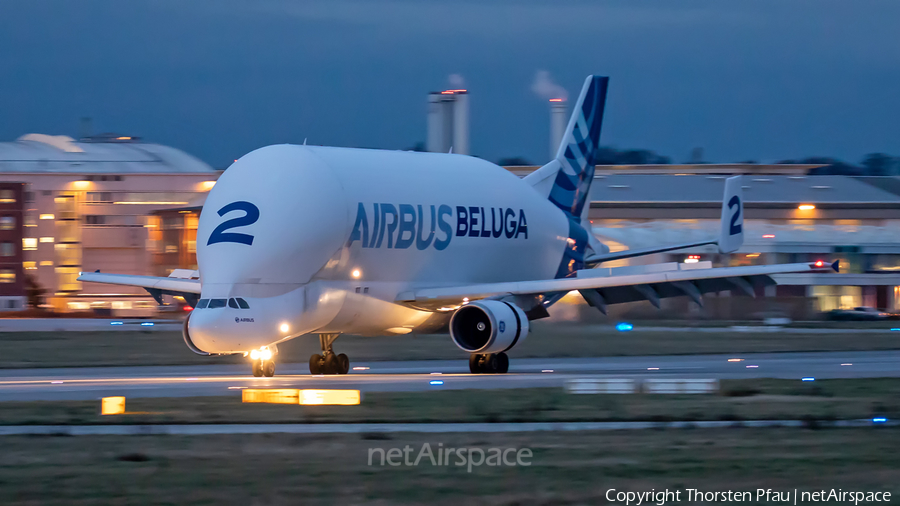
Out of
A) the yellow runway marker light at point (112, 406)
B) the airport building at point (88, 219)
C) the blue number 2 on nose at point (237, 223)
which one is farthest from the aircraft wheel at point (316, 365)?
the airport building at point (88, 219)

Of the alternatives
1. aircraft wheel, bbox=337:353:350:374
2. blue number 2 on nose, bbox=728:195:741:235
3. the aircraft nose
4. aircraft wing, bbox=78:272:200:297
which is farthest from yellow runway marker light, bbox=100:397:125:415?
blue number 2 on nose, bbox=728:195:741:235

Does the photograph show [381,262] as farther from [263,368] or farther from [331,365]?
[263,368]

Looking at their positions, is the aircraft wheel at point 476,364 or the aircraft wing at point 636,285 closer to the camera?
the aircraft wheel at point 476,364

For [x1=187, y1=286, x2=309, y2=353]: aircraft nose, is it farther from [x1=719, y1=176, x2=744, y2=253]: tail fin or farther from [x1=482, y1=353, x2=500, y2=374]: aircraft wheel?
[x1=719, y1=176, x2=744, y2=253]: tail fin

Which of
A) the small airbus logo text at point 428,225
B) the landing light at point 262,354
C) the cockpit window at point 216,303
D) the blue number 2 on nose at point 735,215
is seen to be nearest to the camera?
the cockpit window at point 216,303

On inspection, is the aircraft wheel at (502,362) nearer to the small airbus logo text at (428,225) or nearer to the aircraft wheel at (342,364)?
the small airbus logo text at (428,225)

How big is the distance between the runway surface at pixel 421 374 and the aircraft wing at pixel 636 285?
5.78 feet

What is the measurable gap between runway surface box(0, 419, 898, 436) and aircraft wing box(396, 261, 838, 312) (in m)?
12.4

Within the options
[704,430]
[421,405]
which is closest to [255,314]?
[421,405]

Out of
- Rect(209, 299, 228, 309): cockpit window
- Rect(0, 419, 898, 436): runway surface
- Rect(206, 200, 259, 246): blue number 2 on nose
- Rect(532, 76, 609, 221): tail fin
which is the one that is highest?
Rect(532, 76, 609, 221): tail fin

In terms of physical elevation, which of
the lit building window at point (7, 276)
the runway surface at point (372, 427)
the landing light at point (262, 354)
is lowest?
the runway surface at point (372, 427)

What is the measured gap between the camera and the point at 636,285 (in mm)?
30703

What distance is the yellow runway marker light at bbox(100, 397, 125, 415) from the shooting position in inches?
713

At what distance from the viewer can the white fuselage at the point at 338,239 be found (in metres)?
25.2
